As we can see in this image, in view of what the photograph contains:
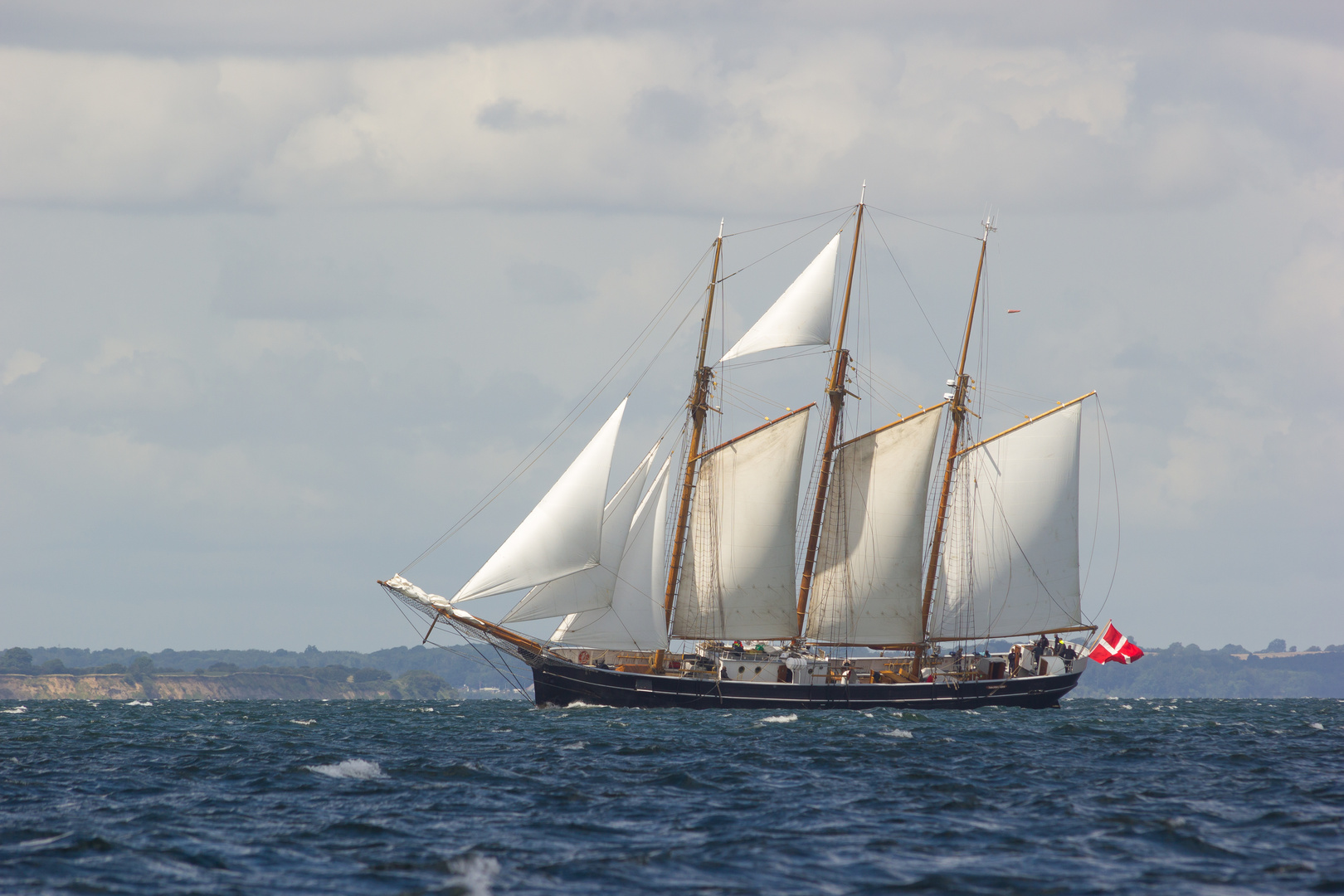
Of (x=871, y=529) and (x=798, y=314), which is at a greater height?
(x=798, y=314)

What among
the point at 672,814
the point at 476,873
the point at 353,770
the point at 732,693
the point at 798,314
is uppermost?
the point at 798,314

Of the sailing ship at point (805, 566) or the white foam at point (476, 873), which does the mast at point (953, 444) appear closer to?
the sailing ship at point (805, 566)

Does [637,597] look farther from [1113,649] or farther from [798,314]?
[1113,649]

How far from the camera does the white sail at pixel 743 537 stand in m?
80.3

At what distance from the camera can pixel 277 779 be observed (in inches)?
1612

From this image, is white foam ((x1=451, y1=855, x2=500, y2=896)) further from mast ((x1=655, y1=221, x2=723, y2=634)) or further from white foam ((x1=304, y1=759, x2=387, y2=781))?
mast ((x1=655, y1=221, x2=723, y2=634))

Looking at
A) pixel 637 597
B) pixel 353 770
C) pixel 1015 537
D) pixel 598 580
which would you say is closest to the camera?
pixel 353 770

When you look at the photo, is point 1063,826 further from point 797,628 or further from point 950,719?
point 797,628

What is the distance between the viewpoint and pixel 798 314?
80312mm

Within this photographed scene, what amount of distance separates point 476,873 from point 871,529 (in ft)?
193

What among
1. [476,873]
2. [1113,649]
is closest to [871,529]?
[1113,649]

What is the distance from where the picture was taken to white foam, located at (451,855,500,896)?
25.7 meters

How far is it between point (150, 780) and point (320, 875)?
1666 centimetres

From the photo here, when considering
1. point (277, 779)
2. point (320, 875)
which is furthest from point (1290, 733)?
point (320, 875)
